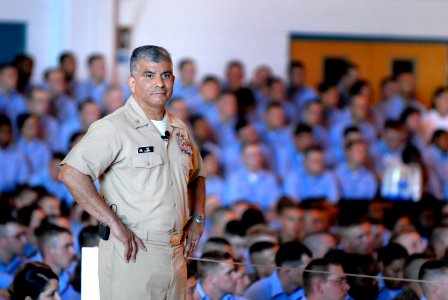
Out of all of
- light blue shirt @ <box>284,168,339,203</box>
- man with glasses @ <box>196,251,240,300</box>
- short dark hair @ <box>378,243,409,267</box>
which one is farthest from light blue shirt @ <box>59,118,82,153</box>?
man with glasses @ <box>196,251,240,300</box>

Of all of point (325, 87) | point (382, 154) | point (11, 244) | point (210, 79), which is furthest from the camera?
point (325, 87)

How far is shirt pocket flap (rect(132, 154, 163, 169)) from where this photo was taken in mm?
3887

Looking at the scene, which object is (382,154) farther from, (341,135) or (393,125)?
(341,135)

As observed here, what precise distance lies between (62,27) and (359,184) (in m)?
3.58

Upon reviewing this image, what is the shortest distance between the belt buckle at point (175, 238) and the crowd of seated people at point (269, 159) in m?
2.10

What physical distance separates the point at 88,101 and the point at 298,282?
4668 mm

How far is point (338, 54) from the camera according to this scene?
11.9m

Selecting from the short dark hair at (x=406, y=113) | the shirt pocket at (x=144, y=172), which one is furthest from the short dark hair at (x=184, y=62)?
the shirt pocket at (x=144, y=172)

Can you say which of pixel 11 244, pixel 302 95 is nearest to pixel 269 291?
pixel 11 244

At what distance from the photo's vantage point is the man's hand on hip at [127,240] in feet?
12.5

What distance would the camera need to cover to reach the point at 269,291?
5.27 m

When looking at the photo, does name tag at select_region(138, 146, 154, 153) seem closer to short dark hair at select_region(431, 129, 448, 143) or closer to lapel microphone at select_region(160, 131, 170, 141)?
lapel microphone at select_region(160, 131, 170, 141)

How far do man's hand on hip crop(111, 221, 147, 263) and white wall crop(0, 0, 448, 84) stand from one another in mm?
6889

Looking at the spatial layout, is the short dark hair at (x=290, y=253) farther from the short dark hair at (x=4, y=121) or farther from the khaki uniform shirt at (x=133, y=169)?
the short dark hair at (x=4, y=121)
